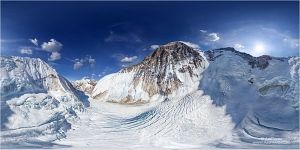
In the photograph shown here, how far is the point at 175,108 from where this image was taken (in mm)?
27094

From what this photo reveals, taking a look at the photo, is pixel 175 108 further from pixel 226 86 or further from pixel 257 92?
pixel 257 92

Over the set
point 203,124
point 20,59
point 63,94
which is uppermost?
point 20,59

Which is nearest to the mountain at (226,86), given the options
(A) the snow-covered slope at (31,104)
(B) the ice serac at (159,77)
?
(B) the ice serac at (159,77)

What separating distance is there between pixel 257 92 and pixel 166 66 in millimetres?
8946

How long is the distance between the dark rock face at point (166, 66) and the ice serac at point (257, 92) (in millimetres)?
1585

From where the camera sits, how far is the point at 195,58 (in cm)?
3359

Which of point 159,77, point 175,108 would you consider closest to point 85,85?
point 159,77

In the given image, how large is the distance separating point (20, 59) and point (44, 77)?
181cm

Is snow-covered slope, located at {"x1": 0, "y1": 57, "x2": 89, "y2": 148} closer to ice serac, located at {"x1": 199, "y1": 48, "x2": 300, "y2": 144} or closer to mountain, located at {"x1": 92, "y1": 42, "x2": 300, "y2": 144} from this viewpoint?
mountain, located at {"x1": 92, "y1": 42, "x2": 300, "y2": 144}

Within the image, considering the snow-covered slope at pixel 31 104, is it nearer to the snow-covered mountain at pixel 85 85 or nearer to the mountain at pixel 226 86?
the mountain at pixel 226 86

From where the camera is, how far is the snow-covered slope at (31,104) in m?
21.3

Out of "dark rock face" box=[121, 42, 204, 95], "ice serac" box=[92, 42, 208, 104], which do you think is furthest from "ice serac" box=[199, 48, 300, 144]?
"dark rock face" box=[121, 42, 204, 95]

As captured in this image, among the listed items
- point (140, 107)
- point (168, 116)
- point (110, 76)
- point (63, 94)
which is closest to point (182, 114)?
point (168, 116)

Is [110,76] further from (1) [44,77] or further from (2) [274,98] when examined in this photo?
(2) [274,98]
